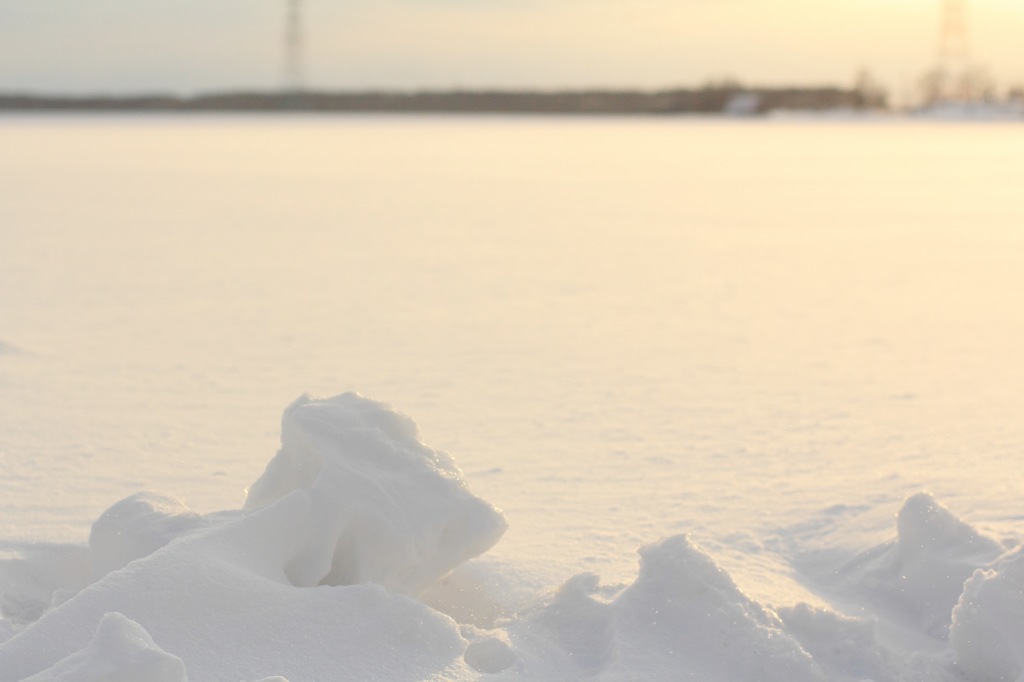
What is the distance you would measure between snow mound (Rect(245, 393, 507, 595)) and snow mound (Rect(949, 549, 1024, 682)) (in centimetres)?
121

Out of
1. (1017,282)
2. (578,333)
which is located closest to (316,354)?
(578,333)

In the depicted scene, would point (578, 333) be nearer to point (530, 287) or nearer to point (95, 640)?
point (530, 287)

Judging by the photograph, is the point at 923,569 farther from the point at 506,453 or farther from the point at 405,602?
the point at 506,453

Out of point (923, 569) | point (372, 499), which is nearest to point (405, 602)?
point (372, 499)

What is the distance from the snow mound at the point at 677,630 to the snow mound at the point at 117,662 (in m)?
1.00

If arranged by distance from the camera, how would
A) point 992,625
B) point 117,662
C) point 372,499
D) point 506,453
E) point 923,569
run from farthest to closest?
point 506,453 < point 923,569 < point 372,499 < point 992,625 < point 117,662

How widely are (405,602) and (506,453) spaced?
76.6 inches

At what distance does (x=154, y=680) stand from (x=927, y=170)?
2281cm

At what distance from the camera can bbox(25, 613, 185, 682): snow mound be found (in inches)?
96.3

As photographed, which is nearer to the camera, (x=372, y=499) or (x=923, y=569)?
(x=372, y=499)

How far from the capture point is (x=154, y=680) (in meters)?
2.46

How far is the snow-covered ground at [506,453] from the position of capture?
117 inches

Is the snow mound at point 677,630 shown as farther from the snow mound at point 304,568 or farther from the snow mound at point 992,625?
the snow mound at point 992,625

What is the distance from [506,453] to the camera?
493 centimetres
